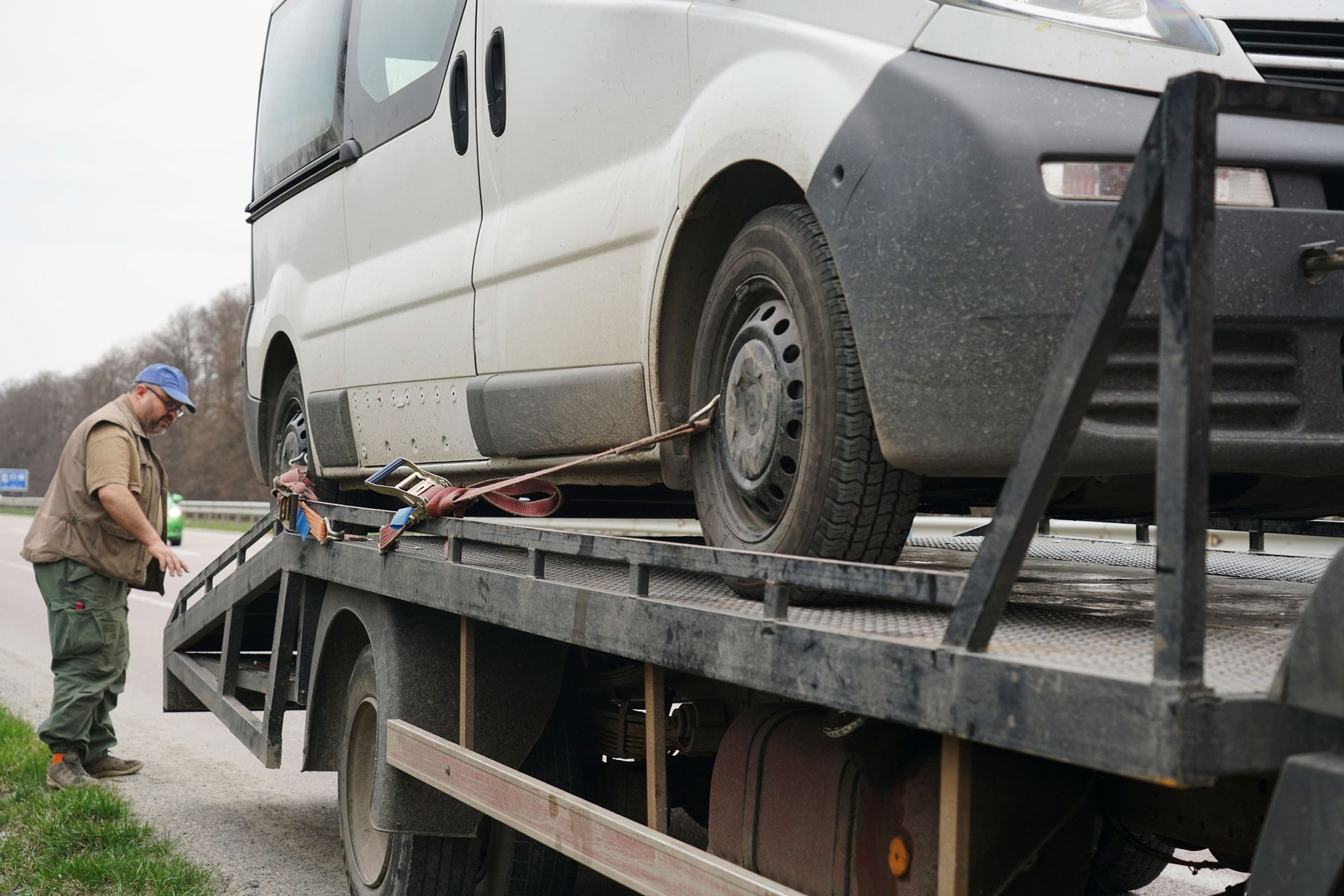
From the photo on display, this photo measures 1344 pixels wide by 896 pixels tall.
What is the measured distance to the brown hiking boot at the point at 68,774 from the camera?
20.5ft

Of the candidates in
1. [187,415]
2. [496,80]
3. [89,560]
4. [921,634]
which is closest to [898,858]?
[921,634]

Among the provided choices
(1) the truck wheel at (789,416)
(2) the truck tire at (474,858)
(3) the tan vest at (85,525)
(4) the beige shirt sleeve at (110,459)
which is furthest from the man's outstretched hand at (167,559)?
(1) the truck wheel at (789,416)

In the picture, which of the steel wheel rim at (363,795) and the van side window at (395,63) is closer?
the steel wheel rim at (363,795)

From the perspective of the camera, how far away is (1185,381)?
164cm

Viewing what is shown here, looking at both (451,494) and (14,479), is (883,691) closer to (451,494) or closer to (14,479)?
(451,494)

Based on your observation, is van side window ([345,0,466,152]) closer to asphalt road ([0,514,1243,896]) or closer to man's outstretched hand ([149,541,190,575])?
man's outstretched hand ([149,541,190,575])

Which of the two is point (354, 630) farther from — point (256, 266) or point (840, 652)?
point (840, 652)

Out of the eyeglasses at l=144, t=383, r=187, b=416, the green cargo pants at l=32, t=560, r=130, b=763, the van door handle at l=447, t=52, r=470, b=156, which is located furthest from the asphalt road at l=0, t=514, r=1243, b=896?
the van door handle at l=447, t=52, r=470, b=156

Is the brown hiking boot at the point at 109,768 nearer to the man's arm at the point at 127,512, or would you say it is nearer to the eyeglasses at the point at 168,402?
the man's arm at the point at 127,512

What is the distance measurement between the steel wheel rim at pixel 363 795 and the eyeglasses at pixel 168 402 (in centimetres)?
280

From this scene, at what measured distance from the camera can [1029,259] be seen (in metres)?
2.33

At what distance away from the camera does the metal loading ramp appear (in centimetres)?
162

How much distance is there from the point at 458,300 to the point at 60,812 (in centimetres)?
276

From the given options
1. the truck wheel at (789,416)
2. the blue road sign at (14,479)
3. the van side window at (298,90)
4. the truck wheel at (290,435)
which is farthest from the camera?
the blue road sign at (14,479)
